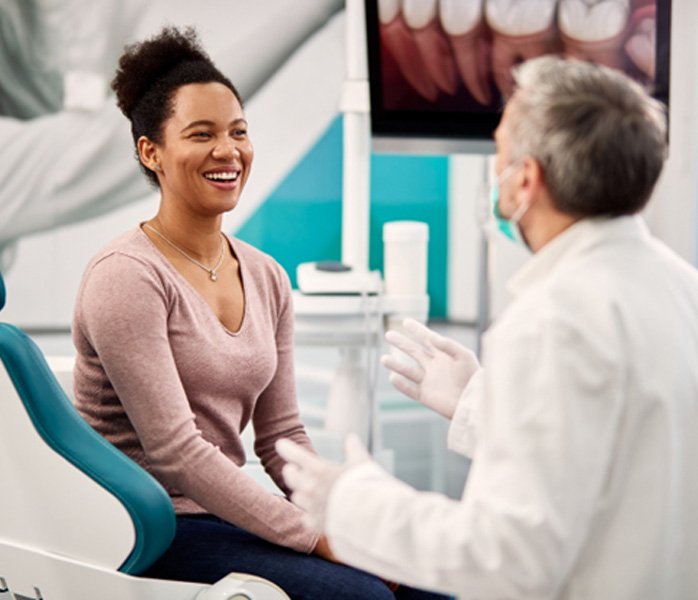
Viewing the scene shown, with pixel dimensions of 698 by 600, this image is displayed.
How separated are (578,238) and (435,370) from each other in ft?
1.50

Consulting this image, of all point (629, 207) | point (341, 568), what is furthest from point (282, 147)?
point (629, 207)

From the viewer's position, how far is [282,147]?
14.9 feet

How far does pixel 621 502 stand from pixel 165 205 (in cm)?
90

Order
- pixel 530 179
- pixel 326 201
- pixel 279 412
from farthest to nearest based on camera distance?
pixel 326 201 < pixel 279 412 < pixel 530 179

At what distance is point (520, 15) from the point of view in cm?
281

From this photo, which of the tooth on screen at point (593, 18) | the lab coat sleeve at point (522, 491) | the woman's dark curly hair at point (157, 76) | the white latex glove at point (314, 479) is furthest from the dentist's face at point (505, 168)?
the tooth on screen at point (593, 18)

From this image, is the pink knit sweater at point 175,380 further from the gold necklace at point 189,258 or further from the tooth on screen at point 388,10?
the tooth on screen at point 388,10

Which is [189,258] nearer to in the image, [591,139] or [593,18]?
[591,139]

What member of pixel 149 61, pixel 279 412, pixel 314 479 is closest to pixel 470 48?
pixel 149 61

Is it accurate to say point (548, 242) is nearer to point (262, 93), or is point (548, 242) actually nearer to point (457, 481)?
point (457, 481)

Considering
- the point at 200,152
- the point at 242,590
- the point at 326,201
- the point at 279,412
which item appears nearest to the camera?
the point at 242,590

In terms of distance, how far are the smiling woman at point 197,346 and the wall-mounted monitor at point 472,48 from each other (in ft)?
3.79

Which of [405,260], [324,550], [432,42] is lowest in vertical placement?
[405,260]

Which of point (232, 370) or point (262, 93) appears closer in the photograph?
point (232, 370)
